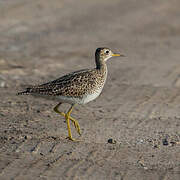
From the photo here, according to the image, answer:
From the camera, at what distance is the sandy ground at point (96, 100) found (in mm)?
7512

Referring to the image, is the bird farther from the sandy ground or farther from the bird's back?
the sandy ground

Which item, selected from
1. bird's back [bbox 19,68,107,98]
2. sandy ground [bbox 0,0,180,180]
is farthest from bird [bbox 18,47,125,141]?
sandy ground [bbox 0,0,180,180]

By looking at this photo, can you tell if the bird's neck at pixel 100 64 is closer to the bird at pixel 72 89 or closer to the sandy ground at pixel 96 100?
the bird at pixel 72 89

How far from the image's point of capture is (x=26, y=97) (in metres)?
11.3

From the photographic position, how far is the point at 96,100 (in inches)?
452

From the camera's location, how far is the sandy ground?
24.6 ft

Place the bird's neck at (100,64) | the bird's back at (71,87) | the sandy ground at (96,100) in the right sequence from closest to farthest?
the sandy ground at (96,100) → the bird's back at (71,87) → the bird's neck at (100,64)

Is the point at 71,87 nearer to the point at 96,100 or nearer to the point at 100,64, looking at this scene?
the point at 100,64

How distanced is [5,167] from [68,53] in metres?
9.61

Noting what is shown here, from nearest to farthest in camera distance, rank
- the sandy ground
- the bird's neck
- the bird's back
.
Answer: the sandy ground
the bird's back
the bird's neck

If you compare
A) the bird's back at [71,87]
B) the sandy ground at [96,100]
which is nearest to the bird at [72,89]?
the bird's back at [71,87]

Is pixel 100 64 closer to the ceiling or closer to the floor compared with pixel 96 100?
closer to the ceiling

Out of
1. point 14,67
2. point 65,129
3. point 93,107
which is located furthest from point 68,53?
point 65,129

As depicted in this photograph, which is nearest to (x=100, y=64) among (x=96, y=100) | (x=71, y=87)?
(x=71, y=87)
